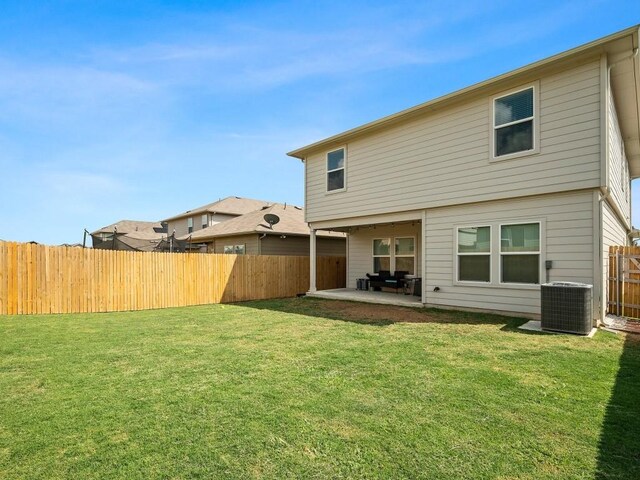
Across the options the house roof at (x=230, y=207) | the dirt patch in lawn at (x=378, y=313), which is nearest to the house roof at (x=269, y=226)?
the house roof at (x=230, y=207)

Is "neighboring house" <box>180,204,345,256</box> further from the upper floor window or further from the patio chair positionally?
the upper floor window

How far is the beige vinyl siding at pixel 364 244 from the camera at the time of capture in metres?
12.5

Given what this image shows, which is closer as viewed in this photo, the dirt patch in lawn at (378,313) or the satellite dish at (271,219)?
the dirt patch in lawn at (378,313)

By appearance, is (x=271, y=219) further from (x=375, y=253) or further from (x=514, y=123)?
(x=514, y=123)

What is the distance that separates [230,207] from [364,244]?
15533mm

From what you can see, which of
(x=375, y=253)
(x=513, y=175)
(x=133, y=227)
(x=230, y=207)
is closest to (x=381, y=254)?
(x=375, y=253)

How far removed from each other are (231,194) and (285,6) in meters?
Result: 21.4

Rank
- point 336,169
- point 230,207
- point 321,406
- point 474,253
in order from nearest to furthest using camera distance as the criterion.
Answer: point 321,406 → point 474,253 → point 336,169 → point 230,207

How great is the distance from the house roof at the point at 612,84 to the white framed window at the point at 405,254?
419cm

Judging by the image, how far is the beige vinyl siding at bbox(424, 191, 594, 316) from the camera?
6.64 m

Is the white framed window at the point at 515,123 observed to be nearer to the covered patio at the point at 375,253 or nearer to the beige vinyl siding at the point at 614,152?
the beige vinyl siding at the point at 614,152

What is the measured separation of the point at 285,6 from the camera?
8945 millimetres

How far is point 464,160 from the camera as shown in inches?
329

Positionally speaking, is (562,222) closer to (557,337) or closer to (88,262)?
(557,337)
